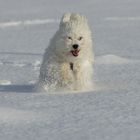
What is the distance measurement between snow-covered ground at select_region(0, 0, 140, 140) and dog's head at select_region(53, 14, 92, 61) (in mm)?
504

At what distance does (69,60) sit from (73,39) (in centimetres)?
27

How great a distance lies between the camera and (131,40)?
13.8 m

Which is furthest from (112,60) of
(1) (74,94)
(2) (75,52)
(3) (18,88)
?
(1) (74,94)

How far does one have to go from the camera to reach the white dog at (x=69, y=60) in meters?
7.20

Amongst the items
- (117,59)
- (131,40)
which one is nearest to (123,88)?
(117,59)

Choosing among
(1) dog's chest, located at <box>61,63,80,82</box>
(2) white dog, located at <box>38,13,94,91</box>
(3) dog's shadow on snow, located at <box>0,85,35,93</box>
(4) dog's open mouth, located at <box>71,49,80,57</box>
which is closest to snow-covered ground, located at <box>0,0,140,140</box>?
(3) dog's shadow on snow, located at <box>0,85,35,93</box>

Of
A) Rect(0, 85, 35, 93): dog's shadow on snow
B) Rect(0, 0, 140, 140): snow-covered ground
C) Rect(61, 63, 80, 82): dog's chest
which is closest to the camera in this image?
Rect(0, 0, 140, 140): snow-covered ground

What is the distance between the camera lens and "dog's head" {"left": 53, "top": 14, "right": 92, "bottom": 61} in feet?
23.5

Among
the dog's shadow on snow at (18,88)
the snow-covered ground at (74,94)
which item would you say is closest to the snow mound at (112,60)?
the snow-covered ground at (74,94)

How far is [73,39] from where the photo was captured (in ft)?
23.5

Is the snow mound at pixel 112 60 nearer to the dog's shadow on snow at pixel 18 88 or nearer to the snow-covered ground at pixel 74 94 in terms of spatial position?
Result: the snow-covered ground at pixel 74 94

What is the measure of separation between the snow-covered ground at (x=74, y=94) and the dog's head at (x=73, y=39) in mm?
504

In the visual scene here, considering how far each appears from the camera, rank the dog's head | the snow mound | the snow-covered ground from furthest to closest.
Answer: the snow mound → the dog's head → the snow-covered ground

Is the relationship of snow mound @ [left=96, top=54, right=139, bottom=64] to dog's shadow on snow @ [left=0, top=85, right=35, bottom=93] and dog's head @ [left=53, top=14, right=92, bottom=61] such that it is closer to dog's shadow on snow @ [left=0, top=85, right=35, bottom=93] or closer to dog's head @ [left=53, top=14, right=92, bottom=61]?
dog's shadow on snow @ [left=0, top=85, right=35, bottom=93]
